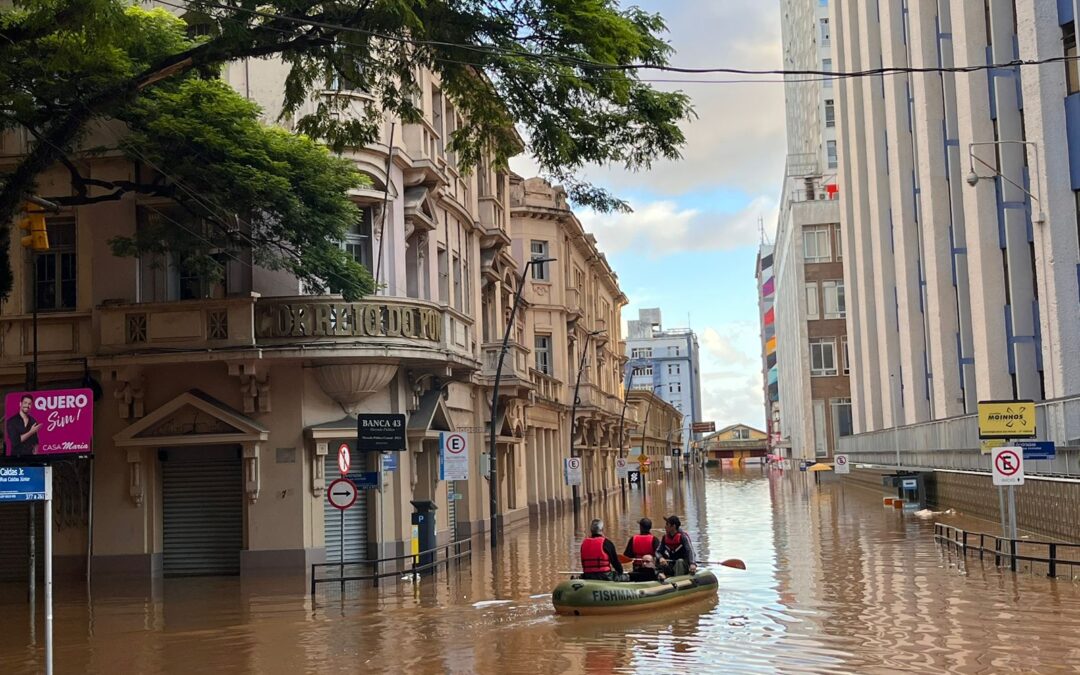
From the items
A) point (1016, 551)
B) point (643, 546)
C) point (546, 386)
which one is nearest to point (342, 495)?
point (643, 546)

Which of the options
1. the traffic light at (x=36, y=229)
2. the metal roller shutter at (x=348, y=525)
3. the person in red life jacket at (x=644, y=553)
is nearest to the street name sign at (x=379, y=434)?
the metal roller shutter at (x=348, y=525)

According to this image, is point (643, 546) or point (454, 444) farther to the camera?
point (454, 444)

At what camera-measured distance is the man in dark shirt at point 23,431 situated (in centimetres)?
1314

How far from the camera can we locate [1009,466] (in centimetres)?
2231

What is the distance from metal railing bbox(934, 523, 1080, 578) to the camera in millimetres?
21125

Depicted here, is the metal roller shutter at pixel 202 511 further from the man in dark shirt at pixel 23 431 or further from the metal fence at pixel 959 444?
the metal fence at pixel 959 444

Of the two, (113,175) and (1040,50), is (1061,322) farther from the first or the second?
(113,175)

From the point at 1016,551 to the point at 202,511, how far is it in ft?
59.7

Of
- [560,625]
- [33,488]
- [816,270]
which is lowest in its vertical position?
[560,625]

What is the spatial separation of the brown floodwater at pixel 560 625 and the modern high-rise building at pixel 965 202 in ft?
26.1

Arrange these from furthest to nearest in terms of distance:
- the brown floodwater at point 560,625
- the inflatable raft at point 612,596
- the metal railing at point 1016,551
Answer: the metal railing at point 1016,551 < the inflatable raft at point 612,596 < the brown floodwater at point 560,625

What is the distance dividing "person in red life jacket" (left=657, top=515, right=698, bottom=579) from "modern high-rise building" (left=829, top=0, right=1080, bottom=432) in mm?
9998

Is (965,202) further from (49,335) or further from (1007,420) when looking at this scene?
(49,335)

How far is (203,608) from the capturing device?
72.9ft
